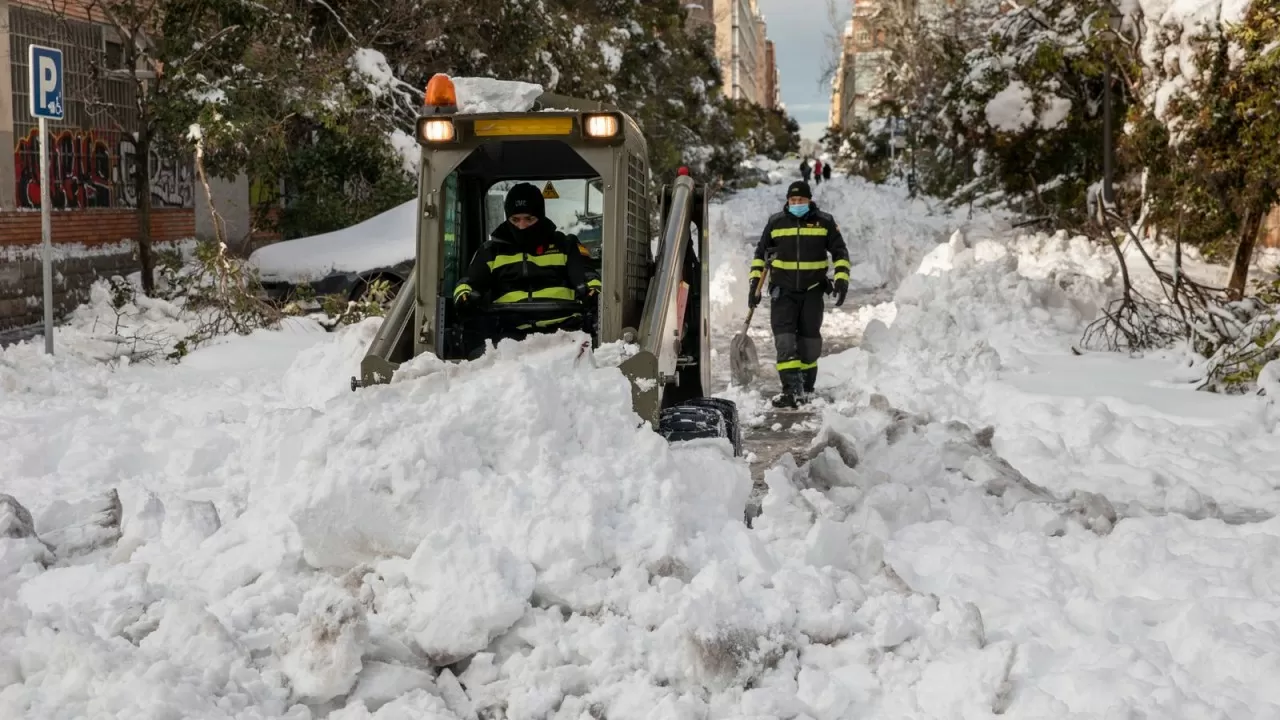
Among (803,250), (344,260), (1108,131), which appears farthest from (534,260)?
(1108,131)

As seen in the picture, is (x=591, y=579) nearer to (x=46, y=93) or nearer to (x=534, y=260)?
(x=534, y=260)

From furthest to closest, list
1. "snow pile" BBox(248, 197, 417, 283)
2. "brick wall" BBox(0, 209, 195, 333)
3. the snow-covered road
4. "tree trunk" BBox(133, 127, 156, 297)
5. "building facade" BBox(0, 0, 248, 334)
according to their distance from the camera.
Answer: "tree trunk" BBox(133, 127, 156, 297) → "snow pile" BBox(248, 197, 417, 283) → "building facade" BBox(0, 0, 248, 334) → "brick wall" BBox(0, 209, 195, 333) → the snow-covered road

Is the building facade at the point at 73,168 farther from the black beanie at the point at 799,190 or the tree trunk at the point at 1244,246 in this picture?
the tree trunk at the point at 1244,246

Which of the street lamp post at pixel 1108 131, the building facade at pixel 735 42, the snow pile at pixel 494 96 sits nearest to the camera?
the snow pile at pixel 494 96

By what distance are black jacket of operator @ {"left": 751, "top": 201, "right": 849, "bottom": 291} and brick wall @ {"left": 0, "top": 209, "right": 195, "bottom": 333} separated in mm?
8562

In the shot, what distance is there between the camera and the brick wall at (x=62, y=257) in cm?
1374

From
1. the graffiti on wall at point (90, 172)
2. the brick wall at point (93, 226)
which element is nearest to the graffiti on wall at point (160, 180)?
the graffiti on wall at point (90, 172)

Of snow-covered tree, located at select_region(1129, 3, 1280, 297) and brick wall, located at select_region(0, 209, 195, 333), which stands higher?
snow-covered tree, located at select_region(1129, 3, 1280, 297)

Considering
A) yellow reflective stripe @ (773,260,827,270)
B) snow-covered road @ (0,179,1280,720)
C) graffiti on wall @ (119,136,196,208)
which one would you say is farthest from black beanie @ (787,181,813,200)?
graffiti on wall @ (119,136,196,208)

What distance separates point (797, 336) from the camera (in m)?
10.4

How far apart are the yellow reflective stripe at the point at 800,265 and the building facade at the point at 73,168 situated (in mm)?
8551

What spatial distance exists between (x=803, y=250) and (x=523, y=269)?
4438 millimetres

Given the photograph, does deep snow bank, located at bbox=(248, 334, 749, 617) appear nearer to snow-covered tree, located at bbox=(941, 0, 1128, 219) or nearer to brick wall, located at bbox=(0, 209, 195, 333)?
brick wall, located at bbox=(0, 209, 195, 333)

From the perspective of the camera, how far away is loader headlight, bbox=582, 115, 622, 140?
565 centimetres
